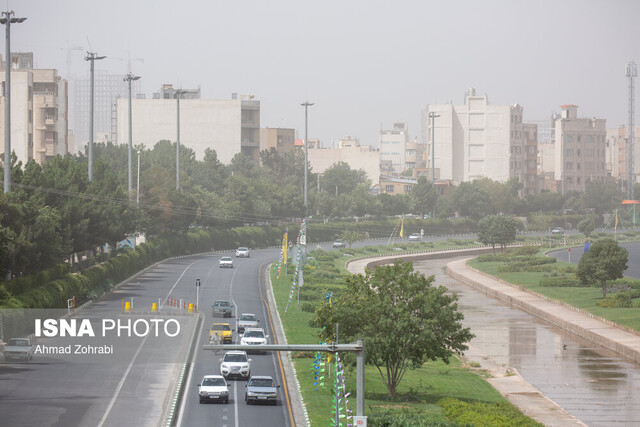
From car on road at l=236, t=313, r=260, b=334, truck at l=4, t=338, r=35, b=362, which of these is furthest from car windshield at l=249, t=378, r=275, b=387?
car on road at l=236, t=313, r=260, b=334

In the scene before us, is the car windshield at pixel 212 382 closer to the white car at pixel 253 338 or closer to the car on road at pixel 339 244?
the white car at pixel 253 338

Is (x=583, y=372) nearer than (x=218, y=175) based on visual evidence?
Yes

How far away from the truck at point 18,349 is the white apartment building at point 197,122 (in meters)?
144

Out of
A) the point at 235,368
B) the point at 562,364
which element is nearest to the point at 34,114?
the point at 562,364

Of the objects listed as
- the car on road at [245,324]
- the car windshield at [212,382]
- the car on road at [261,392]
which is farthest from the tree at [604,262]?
the car windshield at [212,382]

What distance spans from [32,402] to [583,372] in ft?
109

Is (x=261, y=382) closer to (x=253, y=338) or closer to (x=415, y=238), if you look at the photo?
(x=253, y=338)

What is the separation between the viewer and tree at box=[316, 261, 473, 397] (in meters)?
47.2

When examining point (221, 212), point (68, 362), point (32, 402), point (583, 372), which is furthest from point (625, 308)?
point (221, 212)

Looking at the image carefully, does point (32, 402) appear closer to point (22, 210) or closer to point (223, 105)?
point (22, 210)

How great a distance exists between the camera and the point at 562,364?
63812mm

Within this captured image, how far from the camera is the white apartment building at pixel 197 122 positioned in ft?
641

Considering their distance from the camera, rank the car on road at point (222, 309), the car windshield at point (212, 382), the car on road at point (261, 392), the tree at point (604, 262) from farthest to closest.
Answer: the tree at point (604, 262) < the car on road at point (222, 309) < the car windshield at point (212, 382) < the car on road at point (261, 392)

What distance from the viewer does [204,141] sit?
19688 cm
